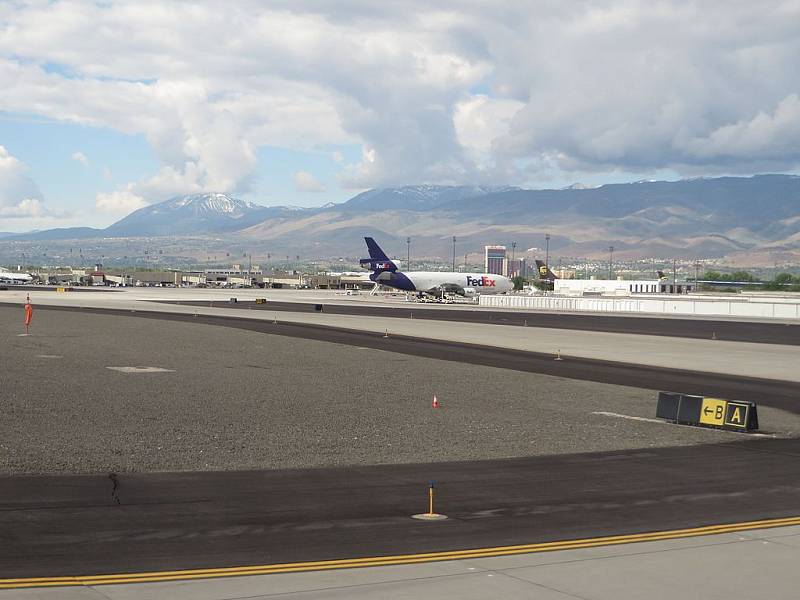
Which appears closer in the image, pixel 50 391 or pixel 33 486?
pixel 33 486

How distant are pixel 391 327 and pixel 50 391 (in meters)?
49.6

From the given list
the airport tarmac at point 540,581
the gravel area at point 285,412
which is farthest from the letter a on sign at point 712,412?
the airport tarmac at point 540,581

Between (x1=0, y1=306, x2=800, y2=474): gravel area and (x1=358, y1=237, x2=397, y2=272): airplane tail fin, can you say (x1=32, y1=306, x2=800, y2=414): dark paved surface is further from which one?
(x1=358, y1=237, x2=397, y2=272): airplane tail fin

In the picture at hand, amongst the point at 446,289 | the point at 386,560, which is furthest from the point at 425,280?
the point at 386,560

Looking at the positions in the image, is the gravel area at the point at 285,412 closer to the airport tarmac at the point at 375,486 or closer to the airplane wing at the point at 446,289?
the airport tarmac at the point at 375,486

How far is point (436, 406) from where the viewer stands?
33812 mm

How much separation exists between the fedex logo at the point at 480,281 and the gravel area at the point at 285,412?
119m

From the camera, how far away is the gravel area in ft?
79.6

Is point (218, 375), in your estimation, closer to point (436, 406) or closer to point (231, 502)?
point (436, 406)

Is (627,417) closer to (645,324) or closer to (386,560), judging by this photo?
(386,560)

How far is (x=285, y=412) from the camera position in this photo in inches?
1244

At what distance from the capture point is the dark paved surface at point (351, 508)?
50.4 feet

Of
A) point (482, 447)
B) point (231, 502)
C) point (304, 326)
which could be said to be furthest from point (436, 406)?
point (304, 326)

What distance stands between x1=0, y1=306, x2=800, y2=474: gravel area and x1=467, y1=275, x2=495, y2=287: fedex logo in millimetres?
119168
